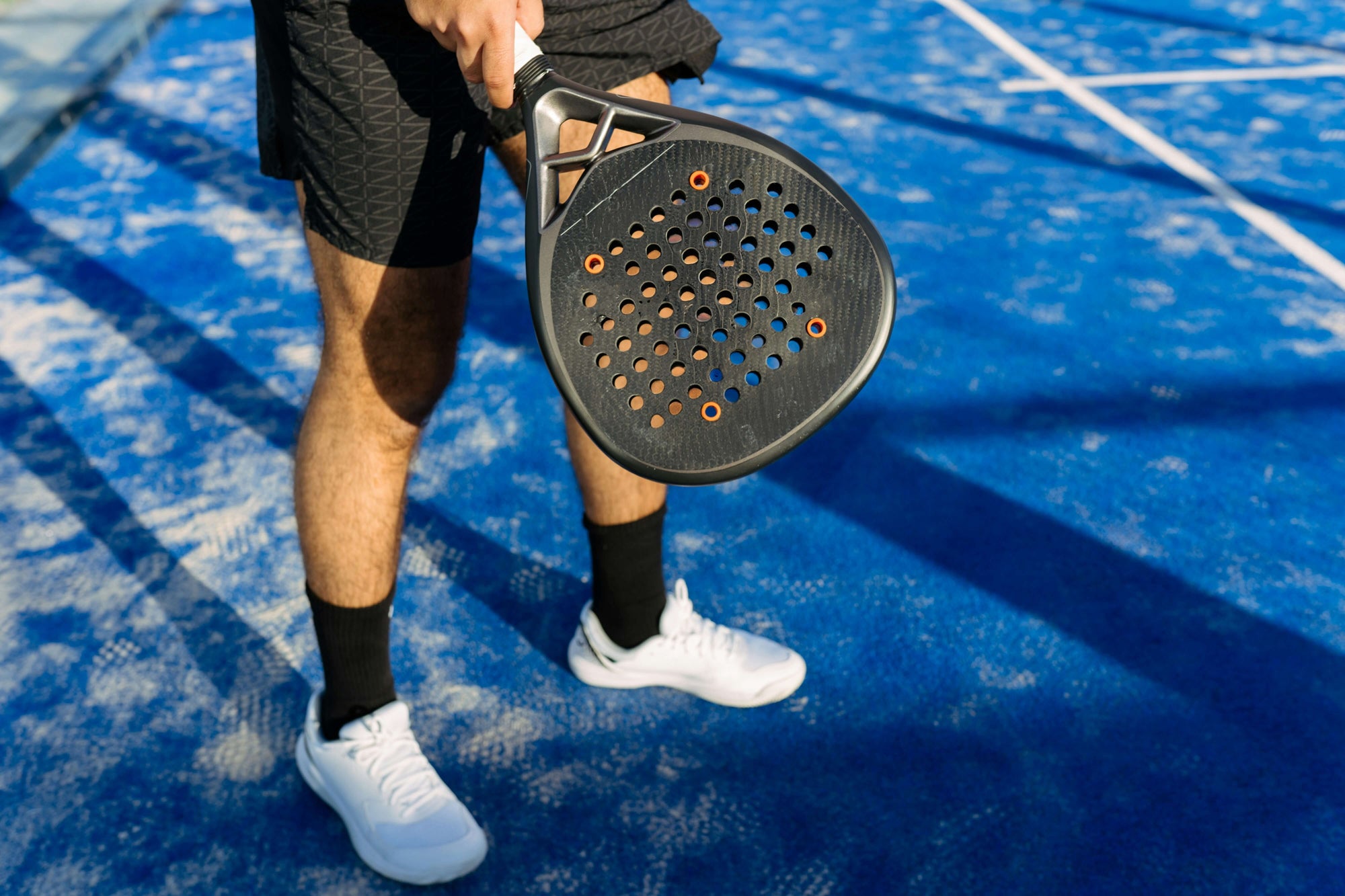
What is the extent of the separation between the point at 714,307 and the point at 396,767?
0.66m

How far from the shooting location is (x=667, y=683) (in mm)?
1360

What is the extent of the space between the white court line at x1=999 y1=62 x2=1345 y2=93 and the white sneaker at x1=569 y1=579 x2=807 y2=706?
8.35 ft

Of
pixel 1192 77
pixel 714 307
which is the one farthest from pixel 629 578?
pixel 1192 77

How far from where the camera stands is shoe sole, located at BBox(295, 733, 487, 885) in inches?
44.0

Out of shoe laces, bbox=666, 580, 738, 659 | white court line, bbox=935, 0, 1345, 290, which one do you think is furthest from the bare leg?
white court line, bbox=935, 0, 1345, 290

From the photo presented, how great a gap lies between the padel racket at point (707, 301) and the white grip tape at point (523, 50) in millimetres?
31

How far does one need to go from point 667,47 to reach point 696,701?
0.79 meters

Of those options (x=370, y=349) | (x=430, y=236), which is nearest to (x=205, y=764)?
(x=370, y=349)

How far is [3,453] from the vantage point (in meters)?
1.83

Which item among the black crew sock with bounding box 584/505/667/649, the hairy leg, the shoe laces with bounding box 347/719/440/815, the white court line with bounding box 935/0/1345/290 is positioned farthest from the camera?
the white court line with bounding box 935/0/1345/290

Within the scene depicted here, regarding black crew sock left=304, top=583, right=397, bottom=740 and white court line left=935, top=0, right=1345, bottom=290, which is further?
white court line left=935, top=0, right=1345, bottom=290

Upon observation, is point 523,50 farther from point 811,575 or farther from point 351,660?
point 811,575

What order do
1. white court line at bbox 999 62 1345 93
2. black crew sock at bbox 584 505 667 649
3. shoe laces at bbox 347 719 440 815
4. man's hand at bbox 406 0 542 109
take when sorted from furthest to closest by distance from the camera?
white court line at bbox 999 62 1345 93, black crew sock at bbox 584 505 667 649, shoe laces at bbox 347 719 440 815, man's hand at bbox 406 0 542 109

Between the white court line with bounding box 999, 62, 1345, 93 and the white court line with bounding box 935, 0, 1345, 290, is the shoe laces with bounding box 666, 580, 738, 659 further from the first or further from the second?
the white court line with bounding box 999, 62, 1345, 93
